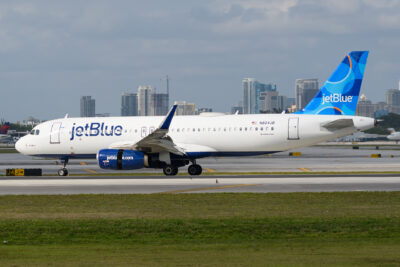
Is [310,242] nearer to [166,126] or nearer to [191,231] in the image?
[191,231]

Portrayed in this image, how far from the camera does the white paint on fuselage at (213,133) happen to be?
40375 millimetres

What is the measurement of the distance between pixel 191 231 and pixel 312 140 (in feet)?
80.3

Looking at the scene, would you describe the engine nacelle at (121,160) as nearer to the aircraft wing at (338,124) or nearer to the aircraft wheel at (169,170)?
the aircraft wheel at (169,170)

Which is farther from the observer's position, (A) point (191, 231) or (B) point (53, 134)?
(B) point (53, 134)

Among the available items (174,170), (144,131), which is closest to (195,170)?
(174,170)

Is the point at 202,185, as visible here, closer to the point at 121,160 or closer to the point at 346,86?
the point at 121,160

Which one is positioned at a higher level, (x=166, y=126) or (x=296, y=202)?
(x=166, y=126)

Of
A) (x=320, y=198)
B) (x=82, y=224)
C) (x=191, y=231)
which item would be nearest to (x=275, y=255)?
(x=191, y=231)

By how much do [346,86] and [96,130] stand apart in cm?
1685

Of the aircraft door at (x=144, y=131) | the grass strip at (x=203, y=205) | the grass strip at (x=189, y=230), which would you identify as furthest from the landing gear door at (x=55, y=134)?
the grass strip at (x=189, y=230)

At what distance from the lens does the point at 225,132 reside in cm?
4112

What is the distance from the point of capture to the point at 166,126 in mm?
38375

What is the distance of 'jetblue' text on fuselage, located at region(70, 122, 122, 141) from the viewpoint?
43031mm

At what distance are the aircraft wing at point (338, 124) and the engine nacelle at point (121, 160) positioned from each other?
11.8 m
